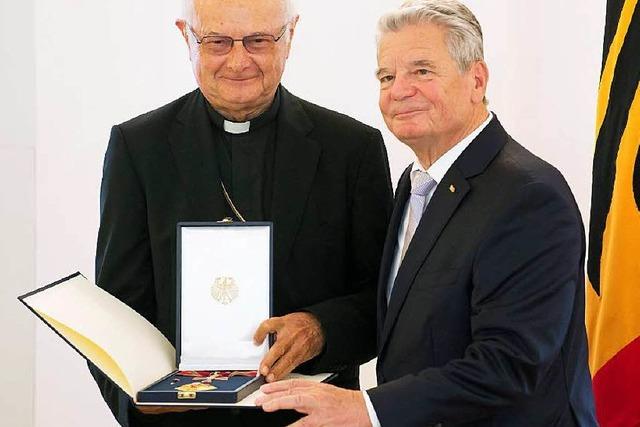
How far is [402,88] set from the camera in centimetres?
196

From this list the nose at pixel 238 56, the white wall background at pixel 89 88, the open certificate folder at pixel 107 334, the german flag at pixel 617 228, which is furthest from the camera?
the white wall background at pixel 89 88

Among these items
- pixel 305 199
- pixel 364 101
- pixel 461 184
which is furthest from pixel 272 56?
pixel 364 101

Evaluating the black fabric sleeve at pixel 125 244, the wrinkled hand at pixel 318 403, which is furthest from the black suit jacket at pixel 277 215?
the wrinkled hand at pixel 318 403

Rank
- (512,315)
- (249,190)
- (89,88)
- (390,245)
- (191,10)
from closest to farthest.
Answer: (512,315), (390,245), (191,10), (249,190), (89,88)

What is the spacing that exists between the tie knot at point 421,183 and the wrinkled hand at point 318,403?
Answer: 0.44 meters

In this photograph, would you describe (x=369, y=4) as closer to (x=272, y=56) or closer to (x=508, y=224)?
(x=272, y=56)

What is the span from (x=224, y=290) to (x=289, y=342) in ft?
0.54

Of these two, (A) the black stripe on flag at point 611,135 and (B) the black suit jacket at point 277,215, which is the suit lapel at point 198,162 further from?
(A) the black stripe on flag at point 611,135

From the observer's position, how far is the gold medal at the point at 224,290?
2002 millimetres

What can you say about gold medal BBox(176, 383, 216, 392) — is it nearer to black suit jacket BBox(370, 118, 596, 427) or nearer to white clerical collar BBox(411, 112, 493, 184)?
black suit jacket BBox(370, 118, 596, 427)

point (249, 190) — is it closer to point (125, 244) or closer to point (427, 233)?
point (125, 244)

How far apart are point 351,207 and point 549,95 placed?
169 cm

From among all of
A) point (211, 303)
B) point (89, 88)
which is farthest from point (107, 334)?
point (89, 88)

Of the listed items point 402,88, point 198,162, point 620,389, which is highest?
point 402,88
